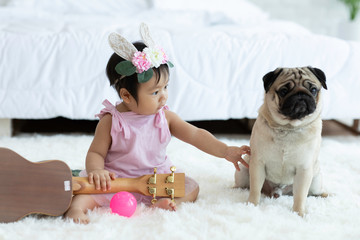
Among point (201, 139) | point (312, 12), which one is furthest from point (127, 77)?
point (312, 12)

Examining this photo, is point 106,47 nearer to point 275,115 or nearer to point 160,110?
point 160,110

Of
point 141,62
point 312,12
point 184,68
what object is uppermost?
point 141,62

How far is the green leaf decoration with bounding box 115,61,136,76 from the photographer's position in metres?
1.06

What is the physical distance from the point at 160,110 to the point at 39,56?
91 centimetres

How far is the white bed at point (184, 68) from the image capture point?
1839mm

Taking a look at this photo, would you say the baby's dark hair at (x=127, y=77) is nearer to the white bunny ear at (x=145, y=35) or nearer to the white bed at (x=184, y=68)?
the white bunny ear at (x=145, y=35)

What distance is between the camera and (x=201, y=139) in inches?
48.2

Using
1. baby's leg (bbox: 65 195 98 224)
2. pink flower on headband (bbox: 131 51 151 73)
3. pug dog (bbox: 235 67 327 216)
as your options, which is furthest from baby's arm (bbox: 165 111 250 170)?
baby's leg (bbox: 65 195 98 224)

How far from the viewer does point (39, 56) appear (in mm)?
1844

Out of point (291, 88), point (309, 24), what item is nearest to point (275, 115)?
point (291, 88)

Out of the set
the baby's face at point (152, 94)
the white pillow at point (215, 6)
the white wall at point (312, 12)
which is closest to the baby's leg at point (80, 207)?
the baby's face at point (152, 94)

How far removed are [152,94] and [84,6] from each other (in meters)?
2.19

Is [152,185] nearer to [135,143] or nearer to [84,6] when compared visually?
[135,143]

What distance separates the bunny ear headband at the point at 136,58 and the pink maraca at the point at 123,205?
0.30m
